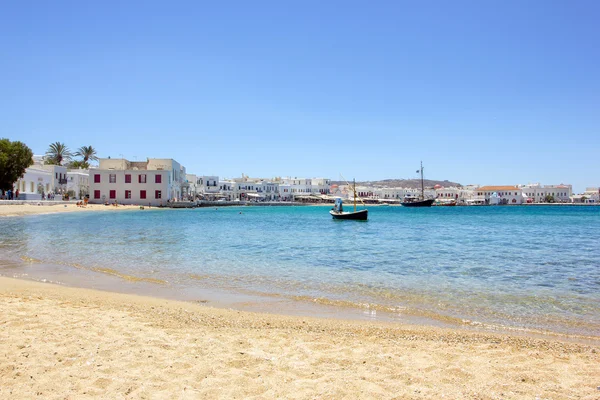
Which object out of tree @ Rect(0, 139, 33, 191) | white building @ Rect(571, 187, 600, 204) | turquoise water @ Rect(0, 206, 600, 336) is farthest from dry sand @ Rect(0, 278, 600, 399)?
white building @ Rect(571, 187, 600, 204)

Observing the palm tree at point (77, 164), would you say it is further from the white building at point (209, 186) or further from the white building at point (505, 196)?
the white building at point (505, 196)

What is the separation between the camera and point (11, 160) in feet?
153

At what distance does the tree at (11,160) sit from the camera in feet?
150

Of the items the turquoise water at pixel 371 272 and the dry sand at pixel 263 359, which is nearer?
the dry sand at pixel 263 359

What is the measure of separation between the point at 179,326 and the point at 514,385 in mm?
4491

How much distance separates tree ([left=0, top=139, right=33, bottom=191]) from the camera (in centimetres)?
4584

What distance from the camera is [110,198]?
230ft

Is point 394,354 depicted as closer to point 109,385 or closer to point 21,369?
point 109,385

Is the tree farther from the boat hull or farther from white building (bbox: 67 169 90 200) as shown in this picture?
the boat hull

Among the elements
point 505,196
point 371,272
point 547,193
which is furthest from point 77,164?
point 547,193

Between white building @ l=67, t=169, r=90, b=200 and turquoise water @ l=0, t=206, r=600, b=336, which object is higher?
white building @ l=67, t=169, r=90, b=200

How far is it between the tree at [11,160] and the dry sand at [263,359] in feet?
153

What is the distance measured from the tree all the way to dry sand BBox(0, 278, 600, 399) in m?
46.6

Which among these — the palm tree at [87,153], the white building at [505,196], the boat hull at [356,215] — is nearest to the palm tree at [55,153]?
the palm tree at [87,153]
